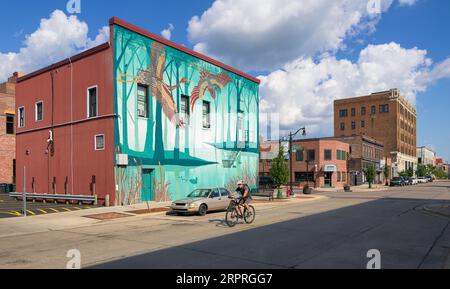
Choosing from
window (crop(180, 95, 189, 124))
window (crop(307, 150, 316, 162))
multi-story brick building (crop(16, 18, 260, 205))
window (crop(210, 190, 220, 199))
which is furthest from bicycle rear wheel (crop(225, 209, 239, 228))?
window (crop(307, 150, 316, 162))

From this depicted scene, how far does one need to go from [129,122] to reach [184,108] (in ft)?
20.0

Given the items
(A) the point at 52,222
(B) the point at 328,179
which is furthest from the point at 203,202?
(B) the point at 328,179

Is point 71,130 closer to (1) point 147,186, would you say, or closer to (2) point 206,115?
(1) point 147,186

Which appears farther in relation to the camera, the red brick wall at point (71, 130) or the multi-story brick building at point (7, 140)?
the multi-story brick building at point (7, 140)

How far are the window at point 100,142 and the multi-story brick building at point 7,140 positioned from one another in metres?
23.6

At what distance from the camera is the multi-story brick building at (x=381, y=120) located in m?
105

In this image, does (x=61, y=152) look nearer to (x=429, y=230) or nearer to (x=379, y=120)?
(x=429, y=230)

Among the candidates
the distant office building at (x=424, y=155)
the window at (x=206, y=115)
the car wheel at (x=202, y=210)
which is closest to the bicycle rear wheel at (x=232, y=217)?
the car wheel at (x=202, y=210)

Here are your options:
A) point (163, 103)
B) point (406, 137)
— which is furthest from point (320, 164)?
point (406, 137)

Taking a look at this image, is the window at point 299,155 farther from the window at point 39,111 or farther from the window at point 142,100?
the window at point 39,111

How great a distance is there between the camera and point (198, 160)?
30.4m

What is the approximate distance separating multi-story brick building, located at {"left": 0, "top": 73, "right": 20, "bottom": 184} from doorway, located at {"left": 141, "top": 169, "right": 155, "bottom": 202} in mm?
24520

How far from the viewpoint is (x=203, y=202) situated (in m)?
19.2

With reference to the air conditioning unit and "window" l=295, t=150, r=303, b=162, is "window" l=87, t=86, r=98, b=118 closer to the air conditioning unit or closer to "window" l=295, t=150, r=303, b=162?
the air conditioning unit
